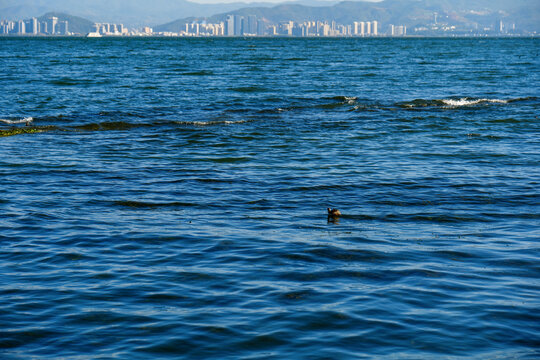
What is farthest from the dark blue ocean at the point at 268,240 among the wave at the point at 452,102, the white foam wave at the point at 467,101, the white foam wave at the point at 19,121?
the white foam wave at the point at 467,101

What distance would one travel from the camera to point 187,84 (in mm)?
41812

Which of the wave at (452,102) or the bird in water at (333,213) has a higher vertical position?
the wave at (452,102)

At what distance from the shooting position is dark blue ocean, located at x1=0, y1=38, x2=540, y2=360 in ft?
24.3

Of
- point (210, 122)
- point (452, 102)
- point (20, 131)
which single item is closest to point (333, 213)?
point (210, 122)

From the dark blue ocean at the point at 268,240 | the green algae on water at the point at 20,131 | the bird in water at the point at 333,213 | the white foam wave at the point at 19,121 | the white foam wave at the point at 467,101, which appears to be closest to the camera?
the dark blue ocean at the point at 268,240

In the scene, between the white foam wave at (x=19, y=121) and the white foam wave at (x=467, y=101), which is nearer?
the white foam wave at (x=19, y=121)

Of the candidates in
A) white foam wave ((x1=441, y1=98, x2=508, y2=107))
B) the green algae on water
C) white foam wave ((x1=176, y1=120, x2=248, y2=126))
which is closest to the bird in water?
white foam wave ((x1=176, y1=120, x2=248, y2=126))

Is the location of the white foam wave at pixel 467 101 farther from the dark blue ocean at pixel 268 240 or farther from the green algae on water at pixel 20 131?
the green algae on water at pixel 20 131

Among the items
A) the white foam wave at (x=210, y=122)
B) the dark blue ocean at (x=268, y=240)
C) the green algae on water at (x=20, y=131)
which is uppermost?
the white foam wave at (x=210, y=122)

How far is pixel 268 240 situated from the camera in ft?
35.6

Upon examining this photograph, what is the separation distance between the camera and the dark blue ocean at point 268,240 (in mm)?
7406

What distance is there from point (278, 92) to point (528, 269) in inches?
1124

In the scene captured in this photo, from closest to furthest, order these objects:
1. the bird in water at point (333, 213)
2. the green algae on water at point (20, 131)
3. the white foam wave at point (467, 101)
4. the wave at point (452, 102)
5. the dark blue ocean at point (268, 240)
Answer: the dark blue ocean at point (268, 240), the bird in water at point (333, 213), the green algae on water at point (20, 131), the wave at point (452, 102), the white foam wave at point (467, 101)

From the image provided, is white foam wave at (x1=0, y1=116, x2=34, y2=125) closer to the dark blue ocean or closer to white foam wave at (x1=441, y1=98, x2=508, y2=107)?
the dark blue ocean
